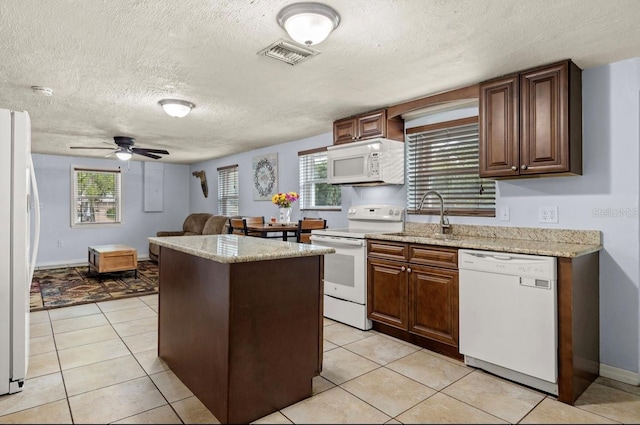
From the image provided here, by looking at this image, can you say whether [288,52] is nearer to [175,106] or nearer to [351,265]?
[175,106]

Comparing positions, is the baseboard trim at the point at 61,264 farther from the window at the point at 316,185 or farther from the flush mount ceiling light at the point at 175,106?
the flush mount ceiling light at the point at 175,106

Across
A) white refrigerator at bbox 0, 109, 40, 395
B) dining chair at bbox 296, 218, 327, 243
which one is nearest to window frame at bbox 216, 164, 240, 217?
dining chair at bbox 296, 218, 327, 243

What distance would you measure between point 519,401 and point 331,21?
240 cm

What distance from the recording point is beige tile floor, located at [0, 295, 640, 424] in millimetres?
2029

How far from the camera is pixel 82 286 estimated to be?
206 inches

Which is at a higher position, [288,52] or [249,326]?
[288,52]

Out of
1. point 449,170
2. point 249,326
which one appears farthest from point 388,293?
point 249,326

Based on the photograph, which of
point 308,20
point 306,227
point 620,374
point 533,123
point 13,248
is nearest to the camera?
point 308,20

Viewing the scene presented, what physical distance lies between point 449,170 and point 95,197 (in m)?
7.05

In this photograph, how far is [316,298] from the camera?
2.28 m

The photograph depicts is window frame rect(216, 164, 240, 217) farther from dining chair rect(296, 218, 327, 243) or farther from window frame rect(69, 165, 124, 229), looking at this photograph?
dining chair rect(296, 218, 327, 243)

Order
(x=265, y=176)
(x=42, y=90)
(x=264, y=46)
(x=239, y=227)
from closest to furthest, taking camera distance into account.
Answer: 1. (x=264, y=46)
2. (x=42, y=90)
3. (x=239, y=227)
4. (x=265, y=176)

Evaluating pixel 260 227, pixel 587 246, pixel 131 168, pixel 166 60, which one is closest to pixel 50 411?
pixel 166 60

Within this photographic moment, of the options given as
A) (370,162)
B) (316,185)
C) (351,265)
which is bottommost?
(351,265)
